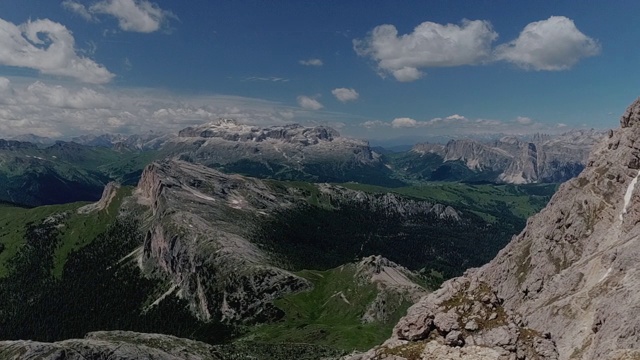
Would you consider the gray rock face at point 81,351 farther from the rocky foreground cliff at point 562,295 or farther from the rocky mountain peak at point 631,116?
the rocky mountain peak at point 631,116

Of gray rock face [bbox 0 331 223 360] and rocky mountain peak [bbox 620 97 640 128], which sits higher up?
rocky mountain peak [bbox 620 97 640 128]

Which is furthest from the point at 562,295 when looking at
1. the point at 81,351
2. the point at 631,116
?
the point at 81,351

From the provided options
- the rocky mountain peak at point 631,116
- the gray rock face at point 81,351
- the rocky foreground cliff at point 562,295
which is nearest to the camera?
the rocky foreground cliff at point 562,295

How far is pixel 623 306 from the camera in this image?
6091 centimetres

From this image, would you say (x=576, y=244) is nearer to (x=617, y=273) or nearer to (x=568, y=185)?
(x=568, y=185)

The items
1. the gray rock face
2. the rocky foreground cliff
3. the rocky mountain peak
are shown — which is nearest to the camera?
the rocky foreground cliff

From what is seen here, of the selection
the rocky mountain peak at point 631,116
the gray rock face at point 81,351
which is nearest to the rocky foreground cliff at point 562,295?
the rocky mountain peak at point 631,116

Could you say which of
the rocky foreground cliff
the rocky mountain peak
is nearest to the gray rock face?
the rocky foreground cliff

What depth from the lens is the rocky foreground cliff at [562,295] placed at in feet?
211

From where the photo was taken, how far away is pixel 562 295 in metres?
79.1

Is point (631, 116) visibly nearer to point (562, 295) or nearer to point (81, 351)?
point (562, 295)

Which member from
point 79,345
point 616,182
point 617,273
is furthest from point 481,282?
point 79,345

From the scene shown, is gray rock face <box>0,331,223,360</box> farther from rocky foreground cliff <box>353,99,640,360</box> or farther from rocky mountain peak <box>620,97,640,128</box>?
rocky mountain peak <box>620,97,640,128</box>

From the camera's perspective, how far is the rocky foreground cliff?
64.3 metres
